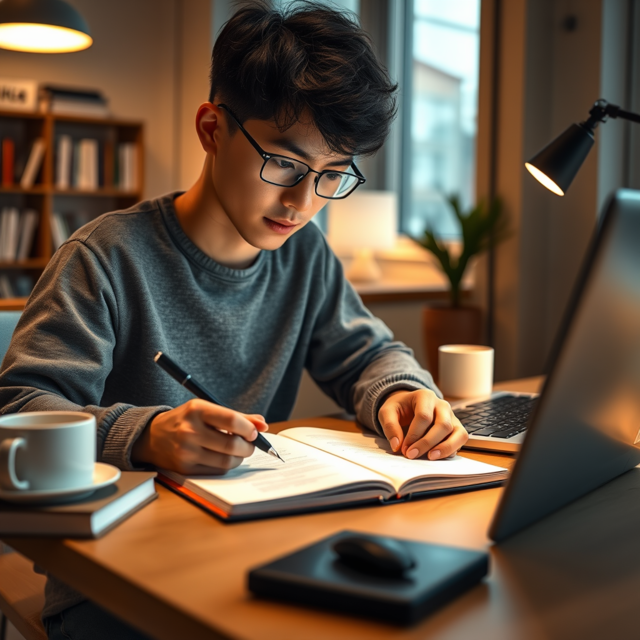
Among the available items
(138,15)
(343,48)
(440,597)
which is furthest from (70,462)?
(138,15)

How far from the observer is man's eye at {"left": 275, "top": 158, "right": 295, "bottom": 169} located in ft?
3.62

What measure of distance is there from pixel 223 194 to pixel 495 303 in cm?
204

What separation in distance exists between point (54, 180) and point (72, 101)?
1.57 ft

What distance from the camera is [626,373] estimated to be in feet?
2.35

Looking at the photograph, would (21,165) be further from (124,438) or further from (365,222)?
(124,438)

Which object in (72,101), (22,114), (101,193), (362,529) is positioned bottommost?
(362,529)

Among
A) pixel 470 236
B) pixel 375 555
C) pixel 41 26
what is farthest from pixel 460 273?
pixel 375 555

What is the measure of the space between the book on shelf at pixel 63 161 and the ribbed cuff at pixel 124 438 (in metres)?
3.84

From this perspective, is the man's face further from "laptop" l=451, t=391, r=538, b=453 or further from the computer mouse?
the computer mouse

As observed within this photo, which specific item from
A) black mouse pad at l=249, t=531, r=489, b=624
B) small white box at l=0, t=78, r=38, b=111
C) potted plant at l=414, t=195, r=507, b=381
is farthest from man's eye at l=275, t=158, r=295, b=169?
small white box at l=0, t=78, r=38, b=111

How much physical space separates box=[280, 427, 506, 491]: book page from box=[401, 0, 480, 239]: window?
3047 mm

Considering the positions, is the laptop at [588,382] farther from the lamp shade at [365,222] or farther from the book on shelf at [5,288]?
the book on shelf at [5,288]

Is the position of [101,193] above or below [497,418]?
above

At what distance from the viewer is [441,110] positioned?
13.3 feet
